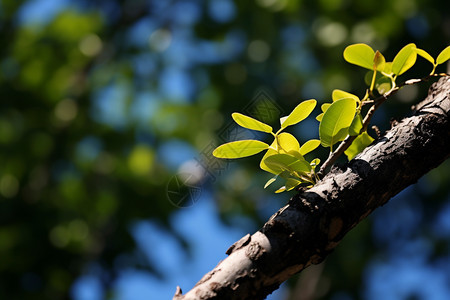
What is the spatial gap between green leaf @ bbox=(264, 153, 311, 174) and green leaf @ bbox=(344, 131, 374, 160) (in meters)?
0.12

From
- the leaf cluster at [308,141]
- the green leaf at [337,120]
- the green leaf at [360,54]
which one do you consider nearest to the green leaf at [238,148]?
the leaf cluster at [308,141]

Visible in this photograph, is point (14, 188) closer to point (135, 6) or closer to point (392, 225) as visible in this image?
point (135, 6)

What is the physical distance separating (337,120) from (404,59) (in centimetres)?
20

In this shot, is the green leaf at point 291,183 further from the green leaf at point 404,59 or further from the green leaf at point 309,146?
the green leaf at point 404,59

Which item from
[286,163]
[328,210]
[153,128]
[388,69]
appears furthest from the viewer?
[153,128]

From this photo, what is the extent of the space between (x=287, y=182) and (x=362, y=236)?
5.22m

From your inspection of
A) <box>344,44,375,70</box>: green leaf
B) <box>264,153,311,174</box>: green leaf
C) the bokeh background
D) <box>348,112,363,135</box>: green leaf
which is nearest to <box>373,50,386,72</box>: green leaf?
<box>344,44,375,70</box>: green leaf

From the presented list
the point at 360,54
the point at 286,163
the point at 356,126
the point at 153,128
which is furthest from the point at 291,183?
the point at 153,128

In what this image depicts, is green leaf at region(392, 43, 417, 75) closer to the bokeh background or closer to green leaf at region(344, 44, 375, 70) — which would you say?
green leaf at region(344, 44, 375, 70)

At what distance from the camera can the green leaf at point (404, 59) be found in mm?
857

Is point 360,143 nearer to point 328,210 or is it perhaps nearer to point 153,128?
point 328,210

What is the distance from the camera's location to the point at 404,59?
88 cm

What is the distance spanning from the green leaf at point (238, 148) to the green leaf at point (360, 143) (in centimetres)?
17

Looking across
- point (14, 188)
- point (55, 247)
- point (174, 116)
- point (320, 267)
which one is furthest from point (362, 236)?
point (14, 188)
